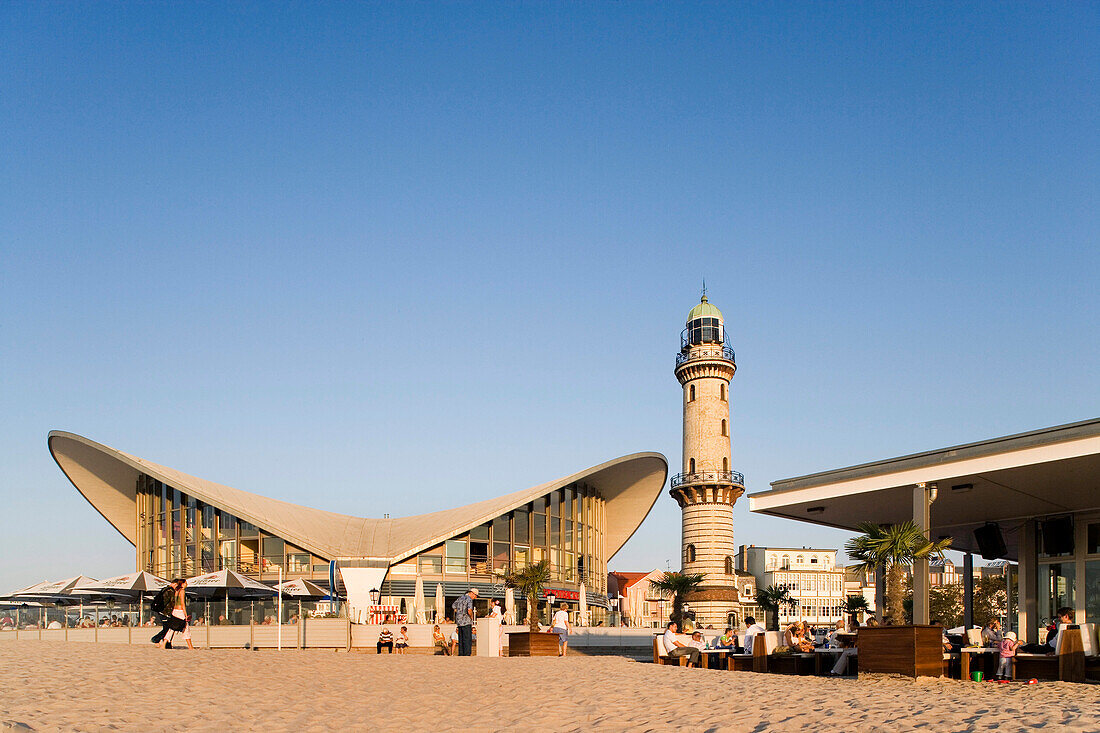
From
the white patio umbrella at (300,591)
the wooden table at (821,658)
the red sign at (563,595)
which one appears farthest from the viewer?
the red sign at (563,595)

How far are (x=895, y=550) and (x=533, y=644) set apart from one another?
8.25 meters

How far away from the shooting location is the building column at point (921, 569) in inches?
558

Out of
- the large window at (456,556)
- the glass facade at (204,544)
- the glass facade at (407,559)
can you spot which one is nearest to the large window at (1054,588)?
the glass facade at (407,559)

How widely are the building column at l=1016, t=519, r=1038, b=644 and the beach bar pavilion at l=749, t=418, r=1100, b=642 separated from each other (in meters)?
0.02

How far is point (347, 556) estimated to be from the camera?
3869cm

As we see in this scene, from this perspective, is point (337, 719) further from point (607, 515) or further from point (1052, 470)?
point (607, 515)

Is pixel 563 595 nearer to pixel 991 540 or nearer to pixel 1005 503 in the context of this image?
pixel 991 540

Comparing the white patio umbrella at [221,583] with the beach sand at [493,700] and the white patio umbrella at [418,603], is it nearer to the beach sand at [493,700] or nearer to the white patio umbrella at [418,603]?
the white patio umbrella at [418,603]

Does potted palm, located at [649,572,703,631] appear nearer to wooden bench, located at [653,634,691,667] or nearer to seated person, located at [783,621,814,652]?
wooden bench, located at [653,634,691,667]

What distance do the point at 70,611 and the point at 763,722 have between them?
23562mm

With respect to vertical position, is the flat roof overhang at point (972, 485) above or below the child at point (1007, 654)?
above

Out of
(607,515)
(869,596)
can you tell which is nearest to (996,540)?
(607,515)

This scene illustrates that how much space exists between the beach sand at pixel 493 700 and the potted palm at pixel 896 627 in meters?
0.25

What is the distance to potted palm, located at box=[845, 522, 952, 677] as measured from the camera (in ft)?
40.8
